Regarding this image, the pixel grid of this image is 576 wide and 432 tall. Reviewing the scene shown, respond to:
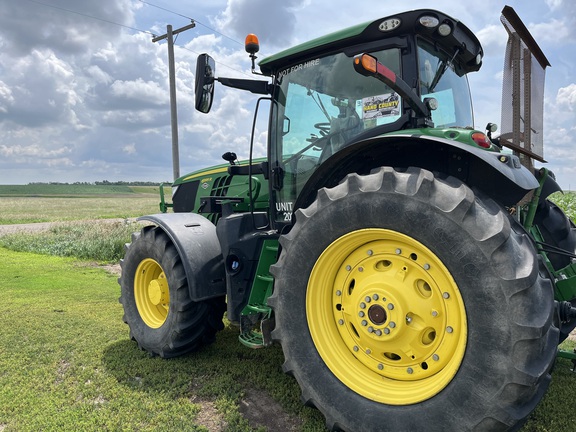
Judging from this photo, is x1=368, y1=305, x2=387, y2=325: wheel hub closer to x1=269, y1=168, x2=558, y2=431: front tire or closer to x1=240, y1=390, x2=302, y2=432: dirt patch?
x1=269, y1=168, x2=558, y2=431: front tire


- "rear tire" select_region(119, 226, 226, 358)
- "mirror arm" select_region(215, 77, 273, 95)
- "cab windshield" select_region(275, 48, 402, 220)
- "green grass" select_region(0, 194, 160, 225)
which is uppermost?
"mirror arm" select_region(215, 77, 273, 95)

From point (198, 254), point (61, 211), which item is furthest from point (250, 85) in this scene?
point (61, 211)

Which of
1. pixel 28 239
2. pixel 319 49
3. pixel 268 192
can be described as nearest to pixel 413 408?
pixel 268 192

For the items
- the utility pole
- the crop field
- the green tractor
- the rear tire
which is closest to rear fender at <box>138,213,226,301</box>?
the green tractor

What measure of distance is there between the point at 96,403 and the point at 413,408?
2164 mm

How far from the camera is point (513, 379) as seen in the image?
6.33 feet

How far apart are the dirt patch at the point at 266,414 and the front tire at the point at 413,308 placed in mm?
380

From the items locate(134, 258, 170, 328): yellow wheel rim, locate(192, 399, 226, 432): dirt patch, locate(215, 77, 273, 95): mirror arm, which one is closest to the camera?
locate(192, 399, 226, 432): dirt patch

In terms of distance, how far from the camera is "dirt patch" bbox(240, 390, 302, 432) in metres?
2.76

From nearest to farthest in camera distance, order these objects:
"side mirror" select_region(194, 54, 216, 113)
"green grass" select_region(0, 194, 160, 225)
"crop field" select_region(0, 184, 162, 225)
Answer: "side mirror" select_region(194, 54, 216, 113), "green grass" select_region(0, 194, 160, 225), "crop field" select_region(0, 184, 162, 225)

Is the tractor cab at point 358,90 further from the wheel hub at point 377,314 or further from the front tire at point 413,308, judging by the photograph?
the wheel hub at point 377,314

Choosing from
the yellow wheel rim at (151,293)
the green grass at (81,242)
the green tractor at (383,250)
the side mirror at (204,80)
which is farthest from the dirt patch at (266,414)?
the green grass at (81,242)

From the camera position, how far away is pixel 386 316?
94.9 inches

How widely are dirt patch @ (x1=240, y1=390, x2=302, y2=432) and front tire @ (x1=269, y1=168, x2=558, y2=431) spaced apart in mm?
380
